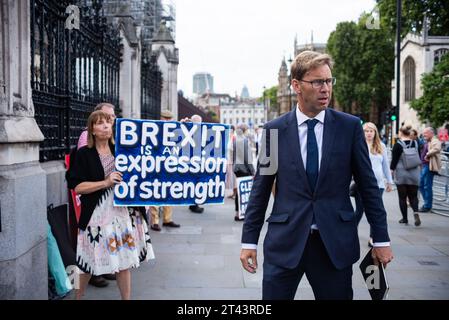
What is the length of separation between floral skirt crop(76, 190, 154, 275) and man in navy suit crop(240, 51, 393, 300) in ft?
5.10

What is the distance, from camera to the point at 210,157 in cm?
475

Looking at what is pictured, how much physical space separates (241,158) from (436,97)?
1728cm

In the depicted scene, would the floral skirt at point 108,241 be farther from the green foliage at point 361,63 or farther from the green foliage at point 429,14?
the green foliage at point 361,63

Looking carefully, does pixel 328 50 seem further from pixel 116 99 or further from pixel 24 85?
pixel 24 85

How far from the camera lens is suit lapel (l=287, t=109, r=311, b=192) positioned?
9.82 ft

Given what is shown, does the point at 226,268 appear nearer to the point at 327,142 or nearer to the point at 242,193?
the point at 242,193

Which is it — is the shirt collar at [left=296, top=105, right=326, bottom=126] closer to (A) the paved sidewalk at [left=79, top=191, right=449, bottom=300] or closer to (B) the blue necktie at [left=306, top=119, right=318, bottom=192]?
(B) the blue necktie at [left=306, top=119, right=318, bottom=192]

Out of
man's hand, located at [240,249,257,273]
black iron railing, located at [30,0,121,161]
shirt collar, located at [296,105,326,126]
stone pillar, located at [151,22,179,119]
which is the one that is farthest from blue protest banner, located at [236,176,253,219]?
stone pillar, located at [151,22,179,119]

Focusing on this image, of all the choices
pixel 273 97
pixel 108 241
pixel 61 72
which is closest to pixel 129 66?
pixel 61 72

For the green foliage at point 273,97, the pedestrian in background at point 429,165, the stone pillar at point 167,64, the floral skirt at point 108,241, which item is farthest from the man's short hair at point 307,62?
the green foliage at point 273,97

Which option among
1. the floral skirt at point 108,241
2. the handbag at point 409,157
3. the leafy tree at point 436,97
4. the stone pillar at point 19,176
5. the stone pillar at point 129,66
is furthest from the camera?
the leafy tree at point 436,97

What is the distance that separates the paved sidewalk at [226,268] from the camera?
525cm

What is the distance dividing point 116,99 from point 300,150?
7831 millimetres

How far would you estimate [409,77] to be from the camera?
157 ft
